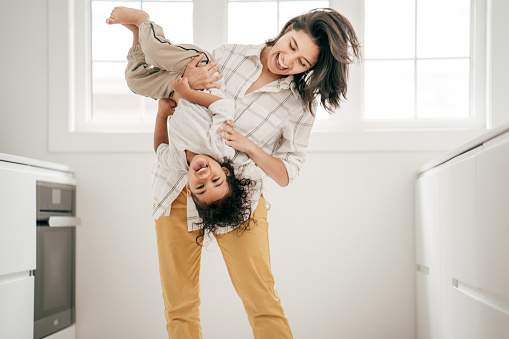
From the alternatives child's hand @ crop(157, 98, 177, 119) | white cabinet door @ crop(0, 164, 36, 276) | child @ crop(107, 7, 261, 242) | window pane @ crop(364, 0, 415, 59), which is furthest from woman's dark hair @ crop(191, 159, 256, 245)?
window pane @ crop(364, 0, 415, 59)

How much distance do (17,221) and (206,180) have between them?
94 cm

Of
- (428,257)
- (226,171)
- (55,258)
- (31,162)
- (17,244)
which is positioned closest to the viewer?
(226,171)

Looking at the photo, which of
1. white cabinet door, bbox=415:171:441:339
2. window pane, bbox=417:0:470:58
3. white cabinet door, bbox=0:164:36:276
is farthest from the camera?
window pane, bbox=417:0:470:58

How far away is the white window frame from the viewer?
8.44 ft

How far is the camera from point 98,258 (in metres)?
2.61

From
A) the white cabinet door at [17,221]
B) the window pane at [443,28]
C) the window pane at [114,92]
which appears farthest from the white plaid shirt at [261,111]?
the window pane at [443,28]

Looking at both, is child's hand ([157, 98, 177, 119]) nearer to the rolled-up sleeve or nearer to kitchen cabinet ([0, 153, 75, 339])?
the rolled-up sleeve

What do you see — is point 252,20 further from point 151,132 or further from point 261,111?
point 261,111

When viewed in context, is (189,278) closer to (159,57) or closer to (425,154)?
(159,57)

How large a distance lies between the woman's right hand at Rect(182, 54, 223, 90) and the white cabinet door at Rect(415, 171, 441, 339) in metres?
1.01

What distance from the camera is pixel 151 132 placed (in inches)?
104

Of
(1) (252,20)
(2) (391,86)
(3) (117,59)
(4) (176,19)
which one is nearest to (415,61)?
(2) (391,86)

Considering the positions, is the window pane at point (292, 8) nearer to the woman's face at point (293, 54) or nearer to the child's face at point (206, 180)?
the woman's face at point (293, 54)

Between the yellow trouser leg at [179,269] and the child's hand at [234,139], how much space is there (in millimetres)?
229
